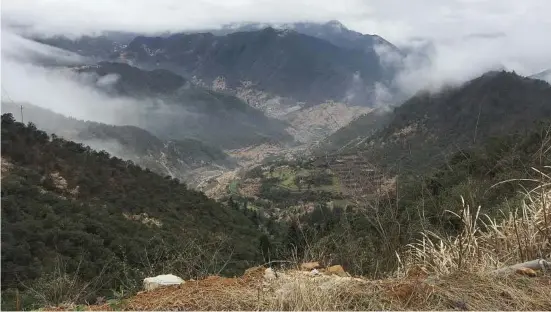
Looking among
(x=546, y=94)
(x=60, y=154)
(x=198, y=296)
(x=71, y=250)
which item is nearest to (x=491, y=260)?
(x=198, y=296)

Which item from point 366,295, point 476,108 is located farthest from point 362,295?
point 476,108

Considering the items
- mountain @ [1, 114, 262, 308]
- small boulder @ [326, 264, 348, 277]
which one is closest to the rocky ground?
small boulder @ [326, 264, 348, 277]

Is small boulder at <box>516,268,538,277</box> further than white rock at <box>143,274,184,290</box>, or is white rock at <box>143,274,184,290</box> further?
white rock at <box>143,274,184,290</box>

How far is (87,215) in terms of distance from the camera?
36875 mm

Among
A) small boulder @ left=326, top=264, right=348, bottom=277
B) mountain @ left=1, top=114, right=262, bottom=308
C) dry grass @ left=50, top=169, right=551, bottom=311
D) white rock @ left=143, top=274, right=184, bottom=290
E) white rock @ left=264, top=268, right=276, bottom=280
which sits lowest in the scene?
mountain @ left=1, top=114, right=262, bottom=308

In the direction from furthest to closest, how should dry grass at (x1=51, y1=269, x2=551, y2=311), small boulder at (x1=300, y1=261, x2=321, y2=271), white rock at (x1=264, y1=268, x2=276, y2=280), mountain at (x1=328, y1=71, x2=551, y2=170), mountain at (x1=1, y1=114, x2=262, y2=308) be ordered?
mountain at (x1=328, y1=71, x2=551, y2=170)
mountain at (x1=1, y1=114, x2=262, y2=308)
small boulder at (x1=300, y1=261, x2=321, y2=271)
white rock at (x1=264, y1=268, x2=276, y2=280)
dry grass at (x1=51, y1=269, x2=551, y2=311)

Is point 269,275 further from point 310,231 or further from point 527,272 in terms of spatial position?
point 310,231

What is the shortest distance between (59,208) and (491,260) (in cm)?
3636

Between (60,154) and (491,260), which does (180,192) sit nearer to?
(60,154)

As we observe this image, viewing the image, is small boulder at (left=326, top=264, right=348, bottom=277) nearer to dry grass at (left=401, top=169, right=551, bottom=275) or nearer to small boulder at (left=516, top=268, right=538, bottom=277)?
dry grass at (left=401, top=169, right=551, bottom=275)

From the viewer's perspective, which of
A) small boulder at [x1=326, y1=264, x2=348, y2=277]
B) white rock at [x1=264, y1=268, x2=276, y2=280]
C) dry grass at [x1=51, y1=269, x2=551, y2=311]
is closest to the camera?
dry grass at [x1=51, y1=269, x2=551, y2=311]

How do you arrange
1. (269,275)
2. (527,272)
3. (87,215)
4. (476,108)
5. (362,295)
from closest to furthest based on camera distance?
(362,295) < (527,272) < (269,275) < (87,215) < (476,108)

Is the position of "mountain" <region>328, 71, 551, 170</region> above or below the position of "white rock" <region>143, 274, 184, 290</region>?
below

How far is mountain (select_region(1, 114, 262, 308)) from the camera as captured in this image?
23891 mm
